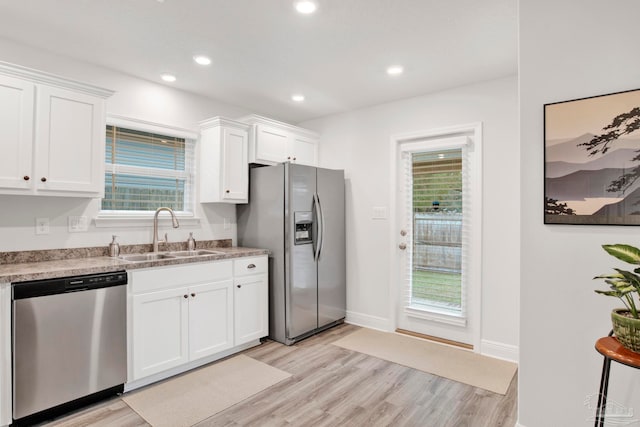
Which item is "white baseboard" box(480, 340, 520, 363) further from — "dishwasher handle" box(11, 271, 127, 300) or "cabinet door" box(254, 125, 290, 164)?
"dishwasher handle" box(11, 271, 127, 300)

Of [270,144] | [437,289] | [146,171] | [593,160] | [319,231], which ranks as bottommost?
[437,289]

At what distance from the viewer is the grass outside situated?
3.58 metres

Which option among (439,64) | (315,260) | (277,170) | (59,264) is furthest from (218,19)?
(315,260)

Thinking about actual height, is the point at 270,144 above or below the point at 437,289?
above

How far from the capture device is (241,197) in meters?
3.74

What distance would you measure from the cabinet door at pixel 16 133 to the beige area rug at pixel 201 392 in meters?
1.69

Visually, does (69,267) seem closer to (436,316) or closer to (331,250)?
(331,250)

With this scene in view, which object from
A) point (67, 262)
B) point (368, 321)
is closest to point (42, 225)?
point (67, 262)

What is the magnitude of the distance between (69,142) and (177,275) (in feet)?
4.11

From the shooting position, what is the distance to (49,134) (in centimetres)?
245

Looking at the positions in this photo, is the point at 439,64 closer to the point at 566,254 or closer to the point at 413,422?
the point at 566,254

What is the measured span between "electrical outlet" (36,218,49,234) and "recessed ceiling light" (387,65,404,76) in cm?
307

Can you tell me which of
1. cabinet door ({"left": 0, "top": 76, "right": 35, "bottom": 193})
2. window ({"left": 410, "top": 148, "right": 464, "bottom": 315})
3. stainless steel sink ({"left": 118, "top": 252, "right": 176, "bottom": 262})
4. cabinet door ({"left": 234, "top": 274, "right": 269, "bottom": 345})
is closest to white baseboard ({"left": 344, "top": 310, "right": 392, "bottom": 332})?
window ({"left": 410, "top": 148, "right": 464, "bottom": 315})

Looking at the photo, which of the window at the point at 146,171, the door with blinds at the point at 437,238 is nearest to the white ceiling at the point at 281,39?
the window at the point at 146,171
